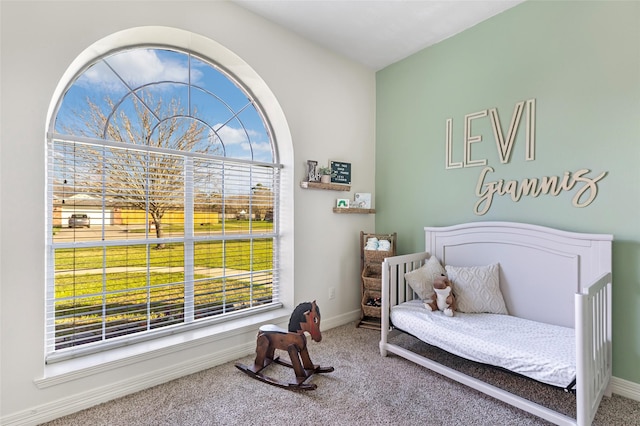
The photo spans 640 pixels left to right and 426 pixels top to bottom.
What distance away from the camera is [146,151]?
214 cm

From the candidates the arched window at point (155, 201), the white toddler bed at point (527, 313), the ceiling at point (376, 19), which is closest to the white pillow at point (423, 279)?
the white toddler bed at point (527, 313)

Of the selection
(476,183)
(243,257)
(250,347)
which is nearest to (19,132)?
(243,257)

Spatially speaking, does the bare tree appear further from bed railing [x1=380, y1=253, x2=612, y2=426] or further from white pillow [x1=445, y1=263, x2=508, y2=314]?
white pillow [x1=445, y1=263, x2=508, y2=314]

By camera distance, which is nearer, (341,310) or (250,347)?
(250,347)

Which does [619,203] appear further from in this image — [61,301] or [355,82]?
[61,301]

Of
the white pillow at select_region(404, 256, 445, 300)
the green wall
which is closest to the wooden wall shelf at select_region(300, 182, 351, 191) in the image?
the green wall

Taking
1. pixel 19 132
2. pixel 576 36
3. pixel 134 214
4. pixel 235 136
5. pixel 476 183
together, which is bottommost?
pixel 134 214

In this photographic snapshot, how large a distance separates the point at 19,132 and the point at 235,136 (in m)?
1.35

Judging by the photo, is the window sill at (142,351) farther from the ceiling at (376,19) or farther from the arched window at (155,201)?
the ceiling at (376,19)

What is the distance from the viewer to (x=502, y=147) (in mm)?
2422

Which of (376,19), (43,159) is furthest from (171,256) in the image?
(376,19)

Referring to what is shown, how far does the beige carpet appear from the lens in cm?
168

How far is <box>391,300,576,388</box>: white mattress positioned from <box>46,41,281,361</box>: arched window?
1335 mm

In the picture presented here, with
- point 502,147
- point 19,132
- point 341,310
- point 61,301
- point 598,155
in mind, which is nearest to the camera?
point 19,132
